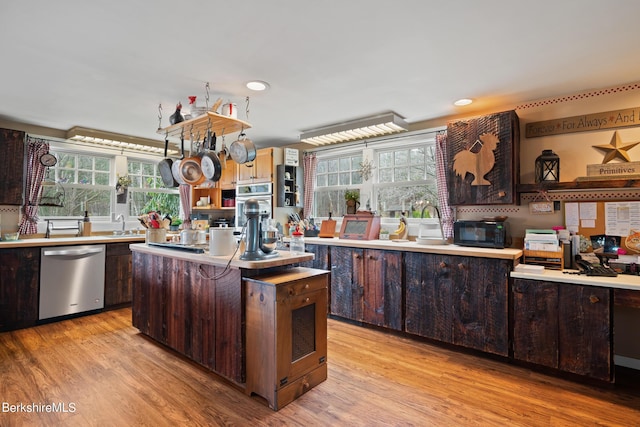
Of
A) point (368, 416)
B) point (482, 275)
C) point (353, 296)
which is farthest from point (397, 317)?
point (368, 416)

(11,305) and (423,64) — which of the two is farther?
(11,305)

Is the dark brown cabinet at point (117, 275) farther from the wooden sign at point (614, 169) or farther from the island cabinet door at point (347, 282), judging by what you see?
the wooden sign at point (614, 169)

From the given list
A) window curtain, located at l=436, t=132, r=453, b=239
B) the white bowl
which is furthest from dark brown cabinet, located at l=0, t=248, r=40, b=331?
window curtain, located at l=436, t=132, r=453, b=239

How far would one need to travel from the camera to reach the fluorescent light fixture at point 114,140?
425cm

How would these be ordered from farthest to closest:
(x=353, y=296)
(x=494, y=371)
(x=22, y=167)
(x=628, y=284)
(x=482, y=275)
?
1. (x=22, y=167)
2. (x=353, y=296)
3. (x=482, y=275)
4. (x=494, y=371)
5. (x=628, y=284)

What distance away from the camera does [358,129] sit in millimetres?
3855

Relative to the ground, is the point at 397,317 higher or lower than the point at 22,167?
lower

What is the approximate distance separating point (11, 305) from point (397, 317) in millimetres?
4028

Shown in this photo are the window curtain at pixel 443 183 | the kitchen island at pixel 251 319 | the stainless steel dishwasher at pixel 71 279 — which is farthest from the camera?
the stainless steel dishwasher at pixel 71 279

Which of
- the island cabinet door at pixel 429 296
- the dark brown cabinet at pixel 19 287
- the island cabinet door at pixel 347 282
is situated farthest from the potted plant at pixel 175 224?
the island cabinet door at pixel 429 296

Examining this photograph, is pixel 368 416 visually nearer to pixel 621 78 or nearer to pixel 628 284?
pixel 628 284

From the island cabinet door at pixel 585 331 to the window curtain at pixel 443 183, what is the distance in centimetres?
128

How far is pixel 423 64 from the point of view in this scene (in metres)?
2.46

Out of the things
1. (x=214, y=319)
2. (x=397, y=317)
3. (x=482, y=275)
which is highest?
(x=482, y=275)
